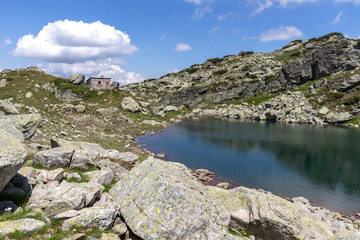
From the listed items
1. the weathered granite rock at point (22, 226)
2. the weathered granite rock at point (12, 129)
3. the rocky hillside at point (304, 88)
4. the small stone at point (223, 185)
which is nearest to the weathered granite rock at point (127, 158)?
the small stone at point (223, 185)

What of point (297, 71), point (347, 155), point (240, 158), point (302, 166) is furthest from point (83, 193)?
point (297, 71)

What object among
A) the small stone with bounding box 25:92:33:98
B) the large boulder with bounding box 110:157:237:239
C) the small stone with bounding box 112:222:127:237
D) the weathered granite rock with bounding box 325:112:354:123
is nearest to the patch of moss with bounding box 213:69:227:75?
the weathered granite rock with bounding box 325:112:354:123

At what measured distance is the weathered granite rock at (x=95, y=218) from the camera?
10.8 metres

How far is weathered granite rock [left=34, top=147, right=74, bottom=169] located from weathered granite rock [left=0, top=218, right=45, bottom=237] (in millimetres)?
8202

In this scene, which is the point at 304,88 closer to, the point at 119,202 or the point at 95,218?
the point at 119,202

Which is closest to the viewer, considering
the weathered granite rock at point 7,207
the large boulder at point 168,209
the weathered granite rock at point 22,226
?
the weathered granite rock at point 22,226

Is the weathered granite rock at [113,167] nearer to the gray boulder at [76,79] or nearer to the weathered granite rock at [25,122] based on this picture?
the weathered granite rock at [25,122]

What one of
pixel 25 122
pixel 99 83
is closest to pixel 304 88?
pixel 99 83

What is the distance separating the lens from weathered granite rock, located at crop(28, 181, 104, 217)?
1123cm

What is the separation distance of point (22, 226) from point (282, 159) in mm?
45782

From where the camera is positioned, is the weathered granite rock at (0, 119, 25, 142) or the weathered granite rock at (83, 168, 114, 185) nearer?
the weathered granite rock at (0, 119, 25, 142)

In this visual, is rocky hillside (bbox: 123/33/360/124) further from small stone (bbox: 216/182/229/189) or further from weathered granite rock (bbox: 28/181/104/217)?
weathered granite rock (bbox: 28/181/104/217)

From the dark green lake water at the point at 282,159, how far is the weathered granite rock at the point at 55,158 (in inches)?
952

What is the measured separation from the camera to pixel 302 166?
4131 cm
